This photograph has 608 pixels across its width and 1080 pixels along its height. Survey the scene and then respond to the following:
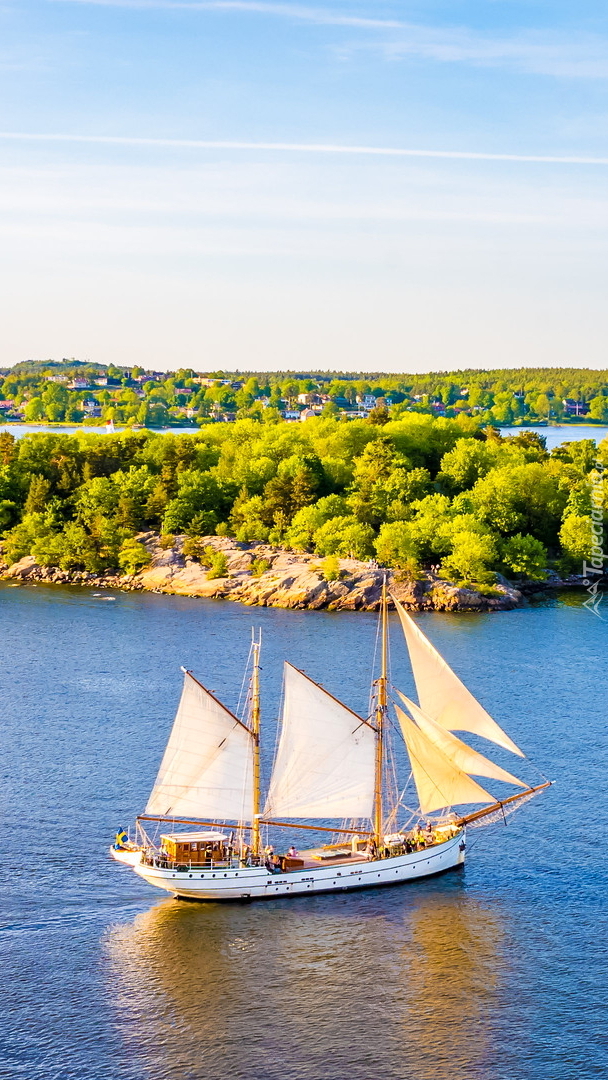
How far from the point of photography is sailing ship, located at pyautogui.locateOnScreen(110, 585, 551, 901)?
155 ft

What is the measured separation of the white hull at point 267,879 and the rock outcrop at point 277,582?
170 feet

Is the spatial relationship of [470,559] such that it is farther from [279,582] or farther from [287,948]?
[287,948]

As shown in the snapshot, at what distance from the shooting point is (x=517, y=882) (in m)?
48.9

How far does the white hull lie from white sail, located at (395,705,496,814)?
2857 mm

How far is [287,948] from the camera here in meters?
43.3

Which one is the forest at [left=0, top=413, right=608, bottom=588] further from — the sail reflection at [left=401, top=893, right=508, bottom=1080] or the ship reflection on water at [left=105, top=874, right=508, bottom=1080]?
the ship reflection on water at [left=105, top=874, right=508, bottom=1080]

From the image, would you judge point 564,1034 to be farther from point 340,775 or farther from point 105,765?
point 105,765

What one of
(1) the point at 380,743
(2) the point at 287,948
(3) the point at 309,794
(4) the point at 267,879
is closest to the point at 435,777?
(1) the point at 380,743

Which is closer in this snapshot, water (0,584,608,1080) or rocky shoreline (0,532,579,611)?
water (0,584,608,1080)

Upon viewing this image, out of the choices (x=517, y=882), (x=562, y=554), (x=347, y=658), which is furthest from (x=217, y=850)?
(x=562, y=554)

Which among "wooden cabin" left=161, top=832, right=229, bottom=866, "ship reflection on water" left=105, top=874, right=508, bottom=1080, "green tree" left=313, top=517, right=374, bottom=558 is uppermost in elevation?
"green tree" left=313, top=517, right=374, bottom=558

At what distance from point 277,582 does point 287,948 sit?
2443 inches

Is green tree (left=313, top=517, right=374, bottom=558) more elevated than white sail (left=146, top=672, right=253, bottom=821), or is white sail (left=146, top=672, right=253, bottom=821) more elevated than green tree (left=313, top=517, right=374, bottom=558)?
green tree (left=313, top=517, right=374, bottom=558)

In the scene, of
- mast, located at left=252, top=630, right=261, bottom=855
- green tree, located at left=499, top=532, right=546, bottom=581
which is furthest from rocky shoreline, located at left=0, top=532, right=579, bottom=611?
mast, located at left=252, top=630, right=261, bottom=855
